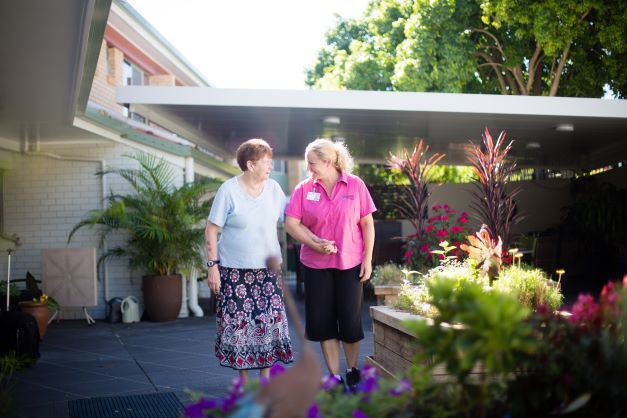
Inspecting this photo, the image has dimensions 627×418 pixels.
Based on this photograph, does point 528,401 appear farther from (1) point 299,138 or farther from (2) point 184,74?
(2) point 184,74

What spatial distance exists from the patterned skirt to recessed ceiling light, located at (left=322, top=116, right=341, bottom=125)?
5407 millimetres

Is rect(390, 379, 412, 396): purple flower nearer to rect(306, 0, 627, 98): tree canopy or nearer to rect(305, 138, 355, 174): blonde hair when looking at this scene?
rect(305, 138, 355, 174): blonde hair

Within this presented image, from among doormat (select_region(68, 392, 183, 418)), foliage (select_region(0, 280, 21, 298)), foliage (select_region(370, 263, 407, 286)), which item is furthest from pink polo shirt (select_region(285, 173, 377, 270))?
foliage (select_region(0, 280, 21, 298))

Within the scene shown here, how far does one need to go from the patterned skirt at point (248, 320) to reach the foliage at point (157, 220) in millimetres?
4583

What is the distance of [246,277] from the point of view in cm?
407

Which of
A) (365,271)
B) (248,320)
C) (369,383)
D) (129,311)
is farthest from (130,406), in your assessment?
(129,311)

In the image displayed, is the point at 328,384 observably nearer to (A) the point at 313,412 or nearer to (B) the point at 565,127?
(A) the point at 313,412

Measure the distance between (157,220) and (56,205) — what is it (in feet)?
6.02

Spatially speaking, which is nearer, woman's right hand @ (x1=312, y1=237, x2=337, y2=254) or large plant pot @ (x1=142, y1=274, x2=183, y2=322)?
woman's right hand @ (x1=312, y1=237, x2=337, y2=254)

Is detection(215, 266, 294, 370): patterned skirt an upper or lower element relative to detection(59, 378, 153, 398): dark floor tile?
upper

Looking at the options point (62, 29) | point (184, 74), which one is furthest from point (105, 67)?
point (62, 29)

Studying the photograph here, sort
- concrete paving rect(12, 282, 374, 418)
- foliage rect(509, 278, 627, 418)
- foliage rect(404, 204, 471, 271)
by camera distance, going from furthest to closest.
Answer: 1. foliage rect(404, 204, 471, 271)
2. concrete paving rect(12, 282, 374, 418)
3. foliage rect(509, 278, 627, 418)

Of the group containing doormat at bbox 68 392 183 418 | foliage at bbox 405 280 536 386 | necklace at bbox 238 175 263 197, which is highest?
necklace at bbox 238 175 263 197

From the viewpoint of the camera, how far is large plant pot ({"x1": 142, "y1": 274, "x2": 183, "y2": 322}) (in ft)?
28.8
